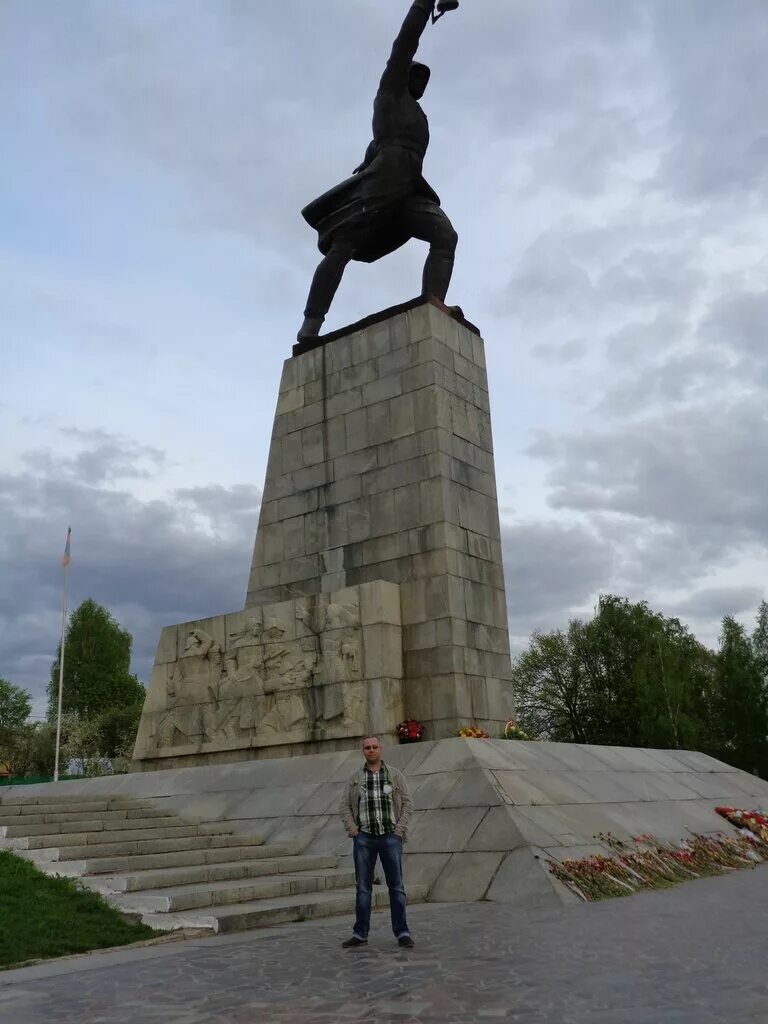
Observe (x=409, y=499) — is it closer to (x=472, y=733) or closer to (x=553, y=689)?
(x=472, y=733)

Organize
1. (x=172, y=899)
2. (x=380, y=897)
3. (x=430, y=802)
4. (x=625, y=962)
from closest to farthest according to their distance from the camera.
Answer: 1. (x=625, y=962)
2. (x=172, y=899)
3. (x=380, y=897)
4. (x=430, y=802)

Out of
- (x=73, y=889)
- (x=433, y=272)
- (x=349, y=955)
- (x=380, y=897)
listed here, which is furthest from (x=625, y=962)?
(x=433, y=272)

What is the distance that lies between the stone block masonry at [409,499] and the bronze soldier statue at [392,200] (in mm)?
1374

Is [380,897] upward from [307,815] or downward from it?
downward

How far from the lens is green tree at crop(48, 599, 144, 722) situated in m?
62.8

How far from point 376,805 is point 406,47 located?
15313 mm

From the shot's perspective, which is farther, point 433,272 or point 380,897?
point 433,272

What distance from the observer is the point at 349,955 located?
22.9 ft

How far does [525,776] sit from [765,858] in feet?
14.5

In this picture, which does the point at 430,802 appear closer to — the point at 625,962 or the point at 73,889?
the point at 73,889

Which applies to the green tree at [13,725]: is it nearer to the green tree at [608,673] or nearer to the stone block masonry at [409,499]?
the green tree at [608,673]

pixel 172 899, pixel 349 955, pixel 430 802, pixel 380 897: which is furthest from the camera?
pixel 430 802

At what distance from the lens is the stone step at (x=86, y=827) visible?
38.6 ft

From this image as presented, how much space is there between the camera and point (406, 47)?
59.5 ft
